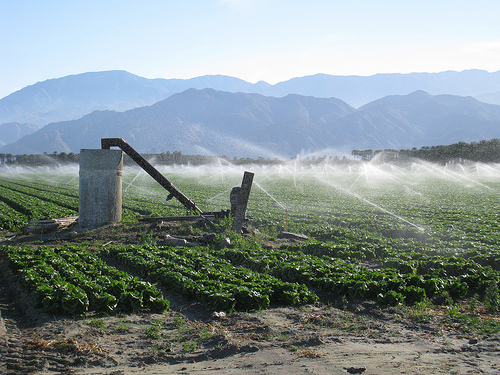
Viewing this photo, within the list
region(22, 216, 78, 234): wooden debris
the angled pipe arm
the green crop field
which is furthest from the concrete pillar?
the green crop field

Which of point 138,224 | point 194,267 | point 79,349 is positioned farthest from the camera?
point 138,224

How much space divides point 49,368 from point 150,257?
591 centimetres

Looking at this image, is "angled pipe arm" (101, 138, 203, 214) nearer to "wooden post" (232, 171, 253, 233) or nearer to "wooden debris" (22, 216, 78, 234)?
"wooden debris" (22, 216, 78, 234)

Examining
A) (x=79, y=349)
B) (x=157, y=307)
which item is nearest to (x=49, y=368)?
(x=79, y=349)

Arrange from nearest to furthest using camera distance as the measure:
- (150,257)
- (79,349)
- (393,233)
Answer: (79,349) < (150,257) < (393,233)

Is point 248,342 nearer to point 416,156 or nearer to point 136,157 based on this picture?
point 136,157

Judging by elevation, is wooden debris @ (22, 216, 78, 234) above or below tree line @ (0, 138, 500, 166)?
below

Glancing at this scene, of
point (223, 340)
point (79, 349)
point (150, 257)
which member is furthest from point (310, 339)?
point (150, 257)

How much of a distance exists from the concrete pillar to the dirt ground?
788 centimetres

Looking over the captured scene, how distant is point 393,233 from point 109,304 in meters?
13.3

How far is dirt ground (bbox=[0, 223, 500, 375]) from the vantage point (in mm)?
5355

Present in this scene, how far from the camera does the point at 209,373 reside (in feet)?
17.1

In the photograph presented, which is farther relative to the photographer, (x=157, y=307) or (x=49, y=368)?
(x=157, y=307)

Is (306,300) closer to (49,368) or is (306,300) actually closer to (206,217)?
(49,368)
